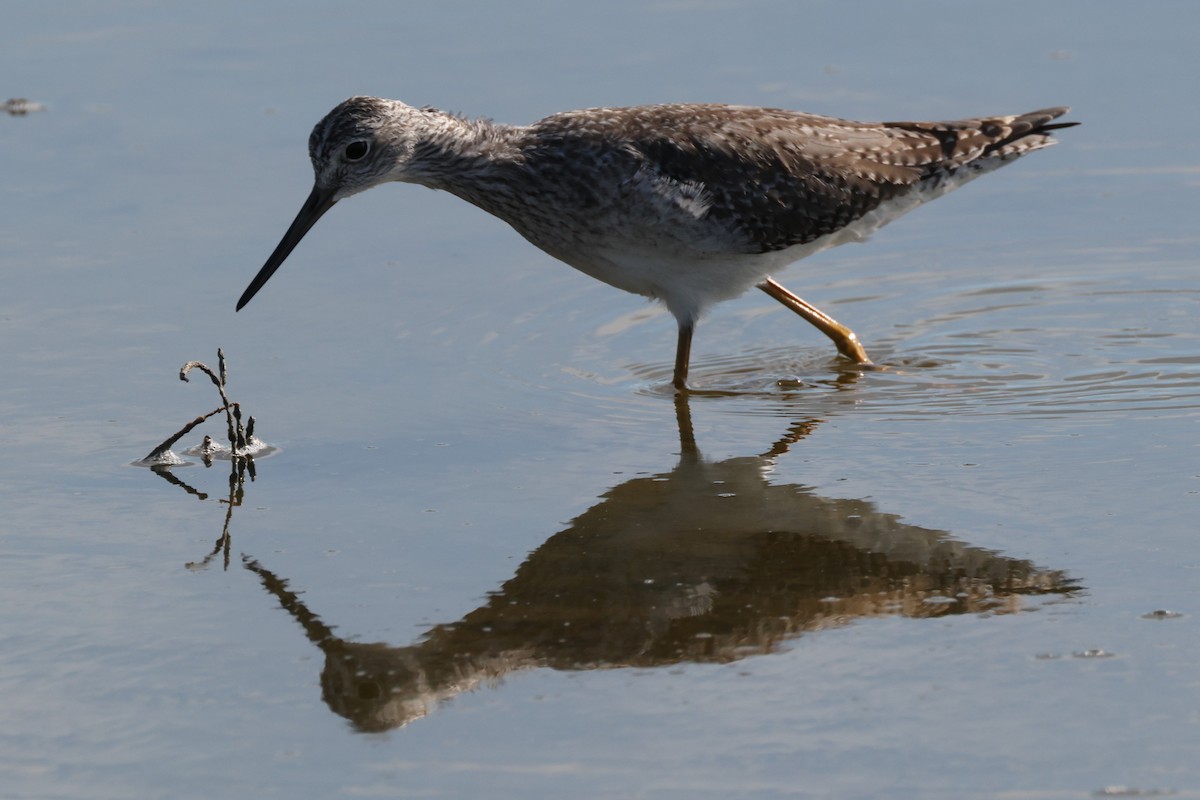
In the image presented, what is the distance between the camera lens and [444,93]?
12523 mm

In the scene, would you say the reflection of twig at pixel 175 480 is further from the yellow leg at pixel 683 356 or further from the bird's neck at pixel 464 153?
the yellow leg at pixel 683 356

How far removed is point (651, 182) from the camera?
9.02 m

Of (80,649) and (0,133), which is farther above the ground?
(0,133)

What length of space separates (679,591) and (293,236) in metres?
3.58

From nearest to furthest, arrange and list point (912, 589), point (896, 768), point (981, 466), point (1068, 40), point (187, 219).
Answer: point (896, 768) < point (912, 589) < point (981, 466) < point (187, 219) < point (1068, 40)

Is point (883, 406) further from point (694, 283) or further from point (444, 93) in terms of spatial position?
point (444, 93)

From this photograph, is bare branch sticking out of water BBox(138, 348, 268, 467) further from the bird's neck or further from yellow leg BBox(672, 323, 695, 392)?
yellow leg BBox(672, 323, 695, 392)

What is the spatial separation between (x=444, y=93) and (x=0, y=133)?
10.2 ft

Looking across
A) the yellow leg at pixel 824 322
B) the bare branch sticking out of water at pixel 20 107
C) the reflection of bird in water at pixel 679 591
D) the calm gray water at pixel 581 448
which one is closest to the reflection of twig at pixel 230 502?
the calm gray water at pixel 581 448

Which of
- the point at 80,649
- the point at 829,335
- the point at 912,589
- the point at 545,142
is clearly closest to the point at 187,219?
the point at 545,142

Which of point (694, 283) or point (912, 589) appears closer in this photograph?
point (912, 589)

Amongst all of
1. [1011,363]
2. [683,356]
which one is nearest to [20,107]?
[683,356]

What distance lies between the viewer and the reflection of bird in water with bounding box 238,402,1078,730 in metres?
5.84

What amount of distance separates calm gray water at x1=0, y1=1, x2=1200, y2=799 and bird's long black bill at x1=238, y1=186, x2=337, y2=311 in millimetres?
348
